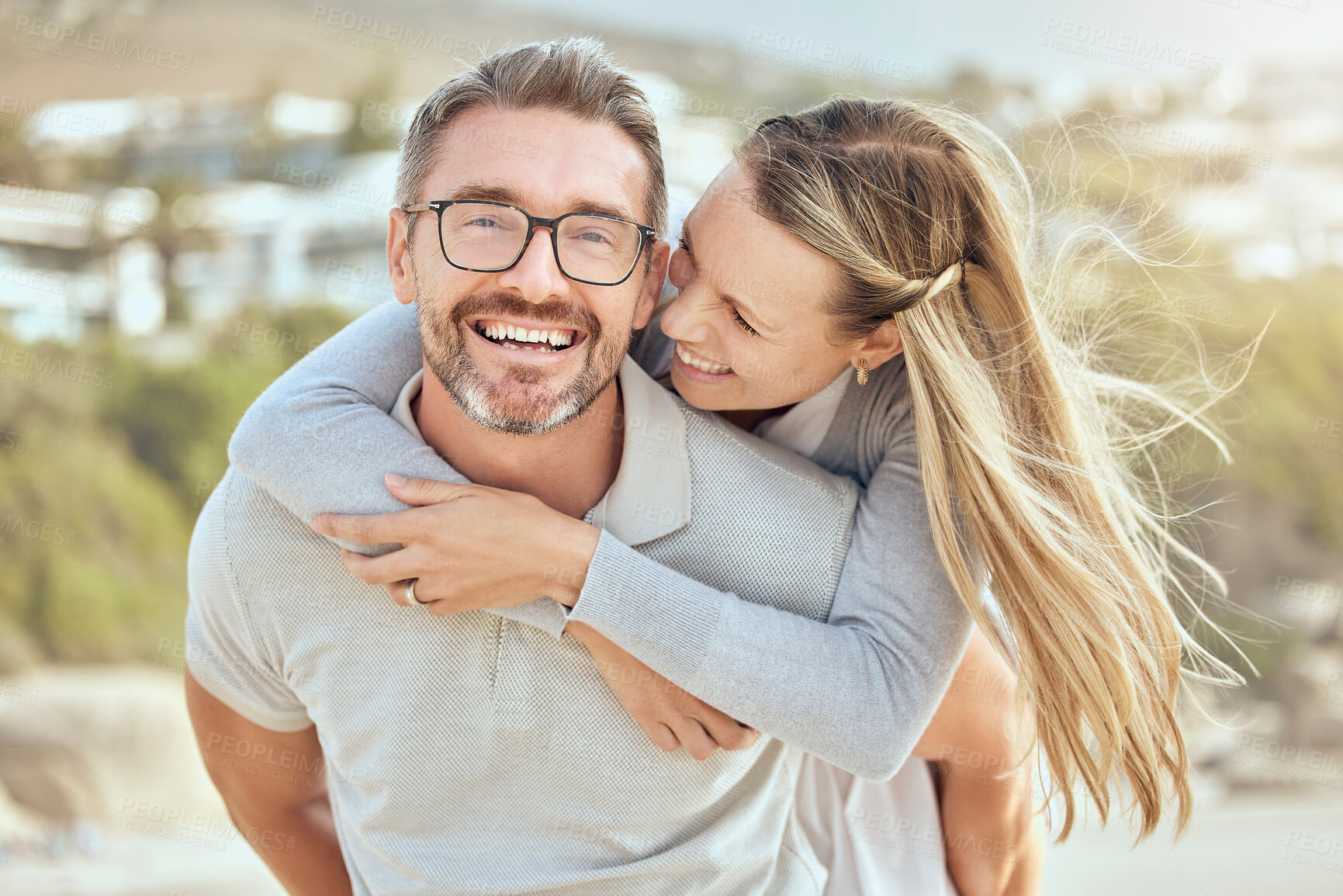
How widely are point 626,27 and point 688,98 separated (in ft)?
7.39

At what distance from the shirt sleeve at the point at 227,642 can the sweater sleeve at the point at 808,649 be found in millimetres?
654

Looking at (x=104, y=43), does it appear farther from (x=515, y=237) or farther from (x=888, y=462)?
(x=888, y=462)

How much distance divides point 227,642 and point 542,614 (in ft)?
2.12

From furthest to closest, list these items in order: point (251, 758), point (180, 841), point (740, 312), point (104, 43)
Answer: point (104, 43) → point (180, 841) → point (251, 758) → point (740, 312)

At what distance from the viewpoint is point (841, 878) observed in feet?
6.84

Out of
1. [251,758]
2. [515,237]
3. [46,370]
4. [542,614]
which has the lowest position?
[46,370]

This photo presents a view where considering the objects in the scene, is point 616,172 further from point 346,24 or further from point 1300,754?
point 346,24

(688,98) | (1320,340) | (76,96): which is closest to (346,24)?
(76,96)

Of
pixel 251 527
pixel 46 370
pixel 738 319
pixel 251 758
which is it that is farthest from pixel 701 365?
pixel 46 370

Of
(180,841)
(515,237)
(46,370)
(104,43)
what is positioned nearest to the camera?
(515,237)

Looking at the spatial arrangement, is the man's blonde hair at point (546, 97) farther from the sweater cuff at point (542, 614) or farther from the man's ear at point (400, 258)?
the sweater cuff at point (542, 614)

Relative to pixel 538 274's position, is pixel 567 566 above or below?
below

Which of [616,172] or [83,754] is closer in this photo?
[616,172]

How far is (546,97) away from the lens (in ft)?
6.05
